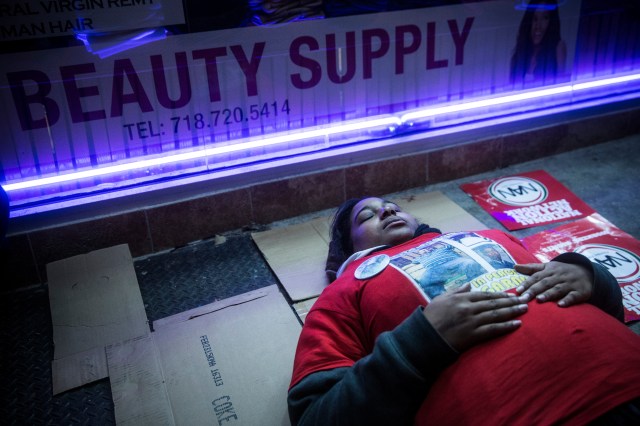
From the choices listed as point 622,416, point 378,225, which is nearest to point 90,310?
point 378,225

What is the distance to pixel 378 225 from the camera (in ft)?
5.60

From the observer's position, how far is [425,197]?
8.30 feet

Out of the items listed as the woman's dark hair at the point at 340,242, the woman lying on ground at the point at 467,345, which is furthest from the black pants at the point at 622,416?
the woman's dark hair at the point at 340,242

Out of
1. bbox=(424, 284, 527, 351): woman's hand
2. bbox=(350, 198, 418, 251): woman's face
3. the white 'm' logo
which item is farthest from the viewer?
the white 'm' logo

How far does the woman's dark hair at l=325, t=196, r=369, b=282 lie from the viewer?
1840mm

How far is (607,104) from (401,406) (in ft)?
7.92

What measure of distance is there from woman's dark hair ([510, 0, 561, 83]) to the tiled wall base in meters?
0.29

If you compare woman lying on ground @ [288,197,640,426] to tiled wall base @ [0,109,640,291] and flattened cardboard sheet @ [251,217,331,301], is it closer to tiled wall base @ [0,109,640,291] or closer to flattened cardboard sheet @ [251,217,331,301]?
flattened cardboard sheet @ [251,217,331,301]

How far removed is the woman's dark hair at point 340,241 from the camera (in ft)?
6.04

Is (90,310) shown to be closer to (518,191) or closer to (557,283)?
(557,283)

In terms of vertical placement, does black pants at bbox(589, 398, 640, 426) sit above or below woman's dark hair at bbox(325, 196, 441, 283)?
above

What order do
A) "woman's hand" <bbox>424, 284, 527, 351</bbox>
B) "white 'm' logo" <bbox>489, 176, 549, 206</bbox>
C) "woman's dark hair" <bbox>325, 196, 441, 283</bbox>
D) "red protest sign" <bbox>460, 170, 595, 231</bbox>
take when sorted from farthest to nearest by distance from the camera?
"white 'm' logo" <bbox>489, 176, 549, 206</bbox>
"red protest sign" <bbox>460, 170, 595, 231</bbox>
"woman's dark hair" <bbox>325, 196, 441, 283</bbox>
"woman's hand" <bbox>424, 284, 527, 351</bbox>

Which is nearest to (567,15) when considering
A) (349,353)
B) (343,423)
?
(349,353)

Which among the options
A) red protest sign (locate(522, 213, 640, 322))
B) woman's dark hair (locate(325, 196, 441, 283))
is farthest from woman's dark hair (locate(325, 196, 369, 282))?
red protest sign (locate(522, 213, 640, 322))
